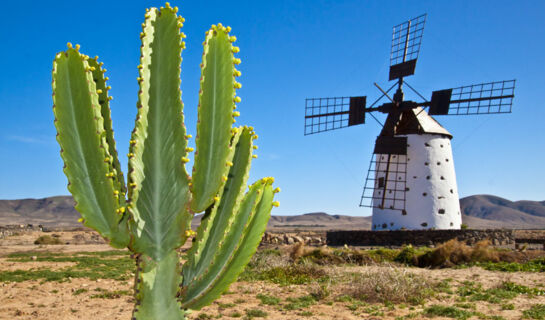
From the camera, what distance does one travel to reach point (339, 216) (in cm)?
14975

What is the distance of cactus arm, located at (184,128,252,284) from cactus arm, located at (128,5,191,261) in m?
0.24

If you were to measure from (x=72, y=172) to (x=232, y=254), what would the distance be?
1.48 m

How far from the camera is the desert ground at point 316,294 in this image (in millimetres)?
8219

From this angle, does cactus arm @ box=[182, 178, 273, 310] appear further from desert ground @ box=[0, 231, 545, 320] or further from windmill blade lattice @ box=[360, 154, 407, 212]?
windmill blade lattice @ box=[360, 154, 407, 212]

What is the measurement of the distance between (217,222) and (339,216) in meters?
150

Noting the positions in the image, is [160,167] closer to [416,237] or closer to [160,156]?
[160,156]

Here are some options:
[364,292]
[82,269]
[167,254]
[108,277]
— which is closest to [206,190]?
[167,254]

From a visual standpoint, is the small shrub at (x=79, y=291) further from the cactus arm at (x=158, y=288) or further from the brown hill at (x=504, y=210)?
the brown hill at (x=504, y=210)

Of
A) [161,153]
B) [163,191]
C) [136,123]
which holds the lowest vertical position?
[163,191]

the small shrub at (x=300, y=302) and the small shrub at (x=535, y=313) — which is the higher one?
the small shrub at (x=535, y=313)

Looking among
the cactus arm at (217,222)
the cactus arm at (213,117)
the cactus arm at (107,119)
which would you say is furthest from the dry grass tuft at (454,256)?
the cactus arm at (107,119)

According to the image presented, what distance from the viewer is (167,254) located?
3.35 m

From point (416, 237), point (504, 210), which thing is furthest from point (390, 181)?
point (504, 210)

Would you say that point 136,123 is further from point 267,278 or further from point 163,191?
point 267,278
